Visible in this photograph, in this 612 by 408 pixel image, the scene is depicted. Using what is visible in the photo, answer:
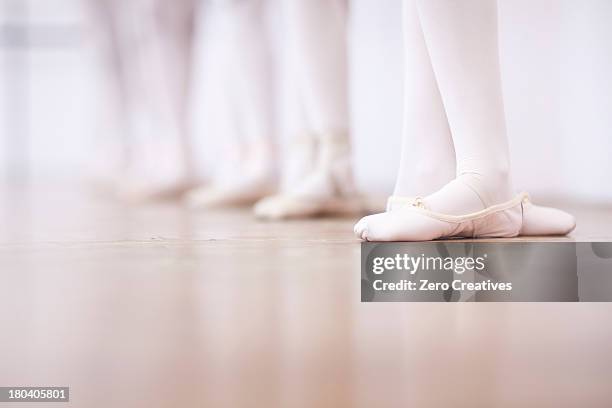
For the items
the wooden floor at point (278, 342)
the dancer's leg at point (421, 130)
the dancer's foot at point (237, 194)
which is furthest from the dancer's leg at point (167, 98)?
the wooden floor at point (278, 342)

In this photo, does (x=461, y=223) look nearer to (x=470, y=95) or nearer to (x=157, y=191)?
(x=470, y=95)

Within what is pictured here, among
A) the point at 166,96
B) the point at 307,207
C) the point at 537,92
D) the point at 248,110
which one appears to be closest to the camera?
the point at 307,207

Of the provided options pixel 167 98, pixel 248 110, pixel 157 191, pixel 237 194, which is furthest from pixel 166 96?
pixel 237 194

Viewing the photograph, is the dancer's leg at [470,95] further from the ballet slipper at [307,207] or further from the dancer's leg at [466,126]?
the ballet slipper at [307,207]

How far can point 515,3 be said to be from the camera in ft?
4.92

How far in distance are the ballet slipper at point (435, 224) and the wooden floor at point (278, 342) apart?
12cm

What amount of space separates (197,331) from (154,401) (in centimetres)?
7

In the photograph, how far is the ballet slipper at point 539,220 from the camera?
85cm

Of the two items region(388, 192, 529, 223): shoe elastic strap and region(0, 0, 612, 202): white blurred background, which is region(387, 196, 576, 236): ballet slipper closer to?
region(388, 192, 529, 223): shoe elastic strap

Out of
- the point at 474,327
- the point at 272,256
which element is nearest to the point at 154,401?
the point at 474,327

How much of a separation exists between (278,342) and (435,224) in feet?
1.13

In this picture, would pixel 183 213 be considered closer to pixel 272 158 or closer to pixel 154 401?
pixel 272 158

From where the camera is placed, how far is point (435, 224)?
0.78 meters

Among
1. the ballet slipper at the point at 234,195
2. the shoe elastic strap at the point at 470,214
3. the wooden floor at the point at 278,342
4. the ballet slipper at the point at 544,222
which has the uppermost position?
the ballet slipper at the point at 234,195
